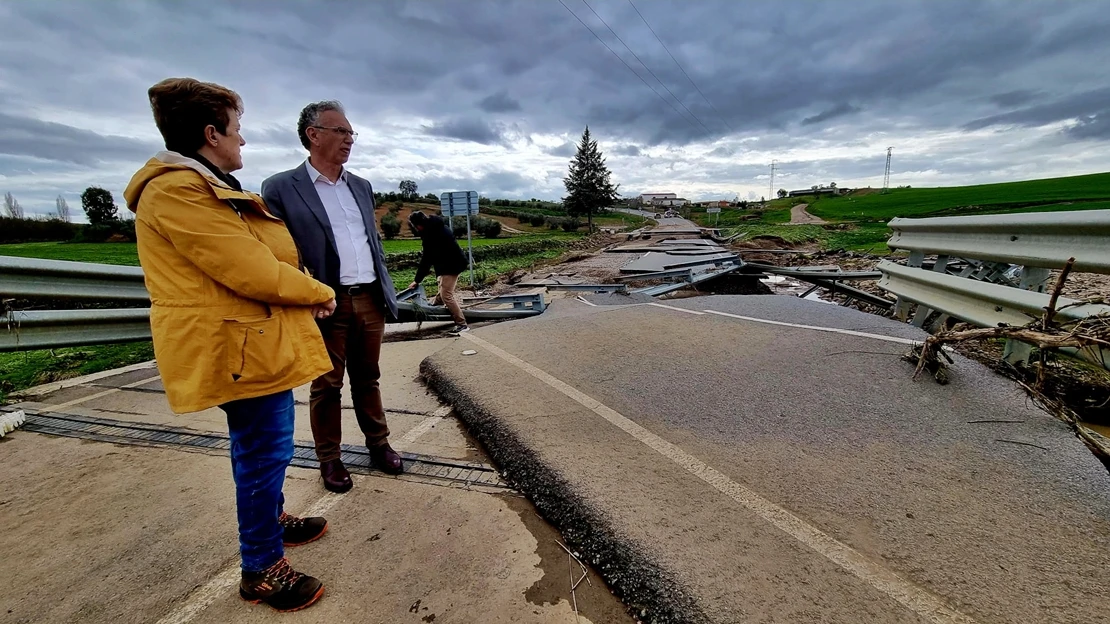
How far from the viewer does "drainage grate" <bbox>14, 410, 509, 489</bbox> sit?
2.73 meters

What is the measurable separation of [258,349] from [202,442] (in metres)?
2.06

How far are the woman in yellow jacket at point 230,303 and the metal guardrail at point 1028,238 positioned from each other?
4.08 meters

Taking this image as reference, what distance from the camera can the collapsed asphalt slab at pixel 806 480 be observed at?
161 cm

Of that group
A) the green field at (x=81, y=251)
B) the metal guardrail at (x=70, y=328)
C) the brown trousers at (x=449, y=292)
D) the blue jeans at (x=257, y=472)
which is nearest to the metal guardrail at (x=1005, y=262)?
the blue jeans at (x=257, y=472)

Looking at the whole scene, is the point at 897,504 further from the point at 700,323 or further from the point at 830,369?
the point at 700,323

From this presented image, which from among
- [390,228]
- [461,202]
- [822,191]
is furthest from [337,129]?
[822,191]

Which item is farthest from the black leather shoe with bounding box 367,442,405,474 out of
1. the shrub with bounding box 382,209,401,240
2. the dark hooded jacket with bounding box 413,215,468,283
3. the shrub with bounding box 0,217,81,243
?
the shrub with bounding box 0,217,81,243

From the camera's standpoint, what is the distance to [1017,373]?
290cm

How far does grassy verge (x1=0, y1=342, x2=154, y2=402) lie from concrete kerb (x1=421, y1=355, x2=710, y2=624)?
4.15 metres

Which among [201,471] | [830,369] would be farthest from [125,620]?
[830,369]

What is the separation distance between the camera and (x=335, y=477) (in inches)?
103

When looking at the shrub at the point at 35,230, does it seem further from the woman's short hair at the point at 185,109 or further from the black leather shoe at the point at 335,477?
the woman's short hair at the point at 185,109

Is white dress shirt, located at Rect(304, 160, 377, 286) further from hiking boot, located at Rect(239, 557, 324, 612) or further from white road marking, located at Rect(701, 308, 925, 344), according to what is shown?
white road marking, located at Rect(701, 308, 925, 344)

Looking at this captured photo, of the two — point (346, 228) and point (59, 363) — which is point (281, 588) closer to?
point (346, 228)
